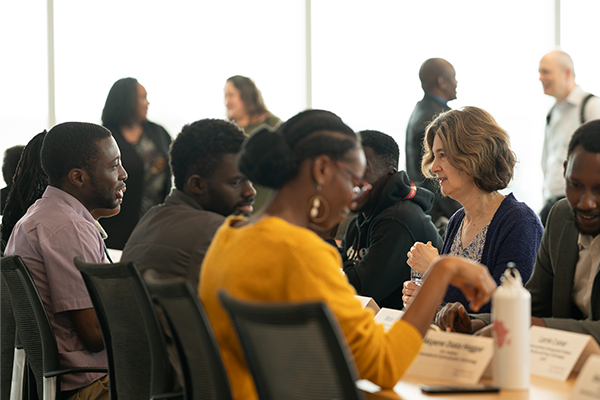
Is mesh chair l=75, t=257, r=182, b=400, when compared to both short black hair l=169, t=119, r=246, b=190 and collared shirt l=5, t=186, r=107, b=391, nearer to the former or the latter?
collared shirt l=5, t=186, r=107, b=391

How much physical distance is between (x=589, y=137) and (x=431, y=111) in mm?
2773

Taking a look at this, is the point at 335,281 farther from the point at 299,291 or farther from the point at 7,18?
the point at 7,18

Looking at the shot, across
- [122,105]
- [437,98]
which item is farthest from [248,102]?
[437,98]

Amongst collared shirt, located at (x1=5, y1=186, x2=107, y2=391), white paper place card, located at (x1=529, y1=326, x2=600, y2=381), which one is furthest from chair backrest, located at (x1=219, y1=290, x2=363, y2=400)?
collared shirt, located at (x1=5, y1=186, x2=107, y2=391)

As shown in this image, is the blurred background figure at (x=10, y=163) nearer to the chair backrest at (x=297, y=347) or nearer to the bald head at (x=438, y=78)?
the bald head at (x=438, y=78)

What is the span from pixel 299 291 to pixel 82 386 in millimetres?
1211

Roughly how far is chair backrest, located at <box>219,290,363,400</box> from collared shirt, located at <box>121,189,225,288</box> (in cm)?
68

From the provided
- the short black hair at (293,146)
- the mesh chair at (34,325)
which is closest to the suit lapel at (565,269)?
the short black hair at (293,146)

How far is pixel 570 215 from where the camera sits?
1948 millimetres

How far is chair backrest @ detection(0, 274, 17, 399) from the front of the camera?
2.31 metres

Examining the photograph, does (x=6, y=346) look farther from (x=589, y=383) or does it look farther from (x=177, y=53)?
(x=177, y=53)

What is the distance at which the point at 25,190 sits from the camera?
286 centimetres

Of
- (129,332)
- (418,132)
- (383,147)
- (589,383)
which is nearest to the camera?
(589,383)

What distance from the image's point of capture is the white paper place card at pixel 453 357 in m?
1.37
